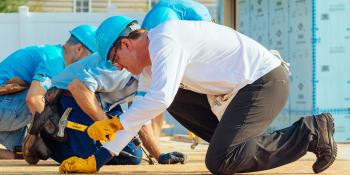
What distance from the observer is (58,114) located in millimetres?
6566

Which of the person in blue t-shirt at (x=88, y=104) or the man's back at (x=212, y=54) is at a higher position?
the man's back at (x=212, y=54)

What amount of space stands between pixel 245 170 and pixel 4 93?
2.89 m

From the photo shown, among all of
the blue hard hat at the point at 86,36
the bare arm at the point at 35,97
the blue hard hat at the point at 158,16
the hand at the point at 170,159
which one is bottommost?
the hand at the point at 170,159

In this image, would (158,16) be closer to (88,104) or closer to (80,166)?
(88,104)

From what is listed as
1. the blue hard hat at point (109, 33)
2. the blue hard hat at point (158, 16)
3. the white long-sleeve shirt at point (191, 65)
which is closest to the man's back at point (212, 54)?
the white long-sleeve shirt at point (191, 65)

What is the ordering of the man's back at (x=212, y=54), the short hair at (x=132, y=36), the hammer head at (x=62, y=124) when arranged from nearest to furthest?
the man's back at (x=212, y=54), the short hair at (x=132, y=36), the hammer head at (x=62, y=124)

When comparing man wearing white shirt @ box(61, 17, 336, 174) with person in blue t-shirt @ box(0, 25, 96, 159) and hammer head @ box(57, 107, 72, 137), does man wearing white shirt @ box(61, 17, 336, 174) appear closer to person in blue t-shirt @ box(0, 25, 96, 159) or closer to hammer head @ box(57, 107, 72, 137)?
hammer head @ box(57, 107, 72, 137)

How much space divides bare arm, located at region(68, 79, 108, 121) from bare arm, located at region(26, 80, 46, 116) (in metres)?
0.75

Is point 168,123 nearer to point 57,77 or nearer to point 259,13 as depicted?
point 259,13

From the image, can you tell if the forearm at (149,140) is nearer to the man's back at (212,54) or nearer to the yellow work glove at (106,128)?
the man's back at (212,54)

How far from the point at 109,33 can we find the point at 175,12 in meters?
1.89

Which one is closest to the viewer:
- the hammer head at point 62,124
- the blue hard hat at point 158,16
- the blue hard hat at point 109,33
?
the blue hard hat at point 109,33

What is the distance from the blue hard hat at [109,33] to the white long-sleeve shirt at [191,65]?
0.26m

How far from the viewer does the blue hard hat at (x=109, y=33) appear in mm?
5242
